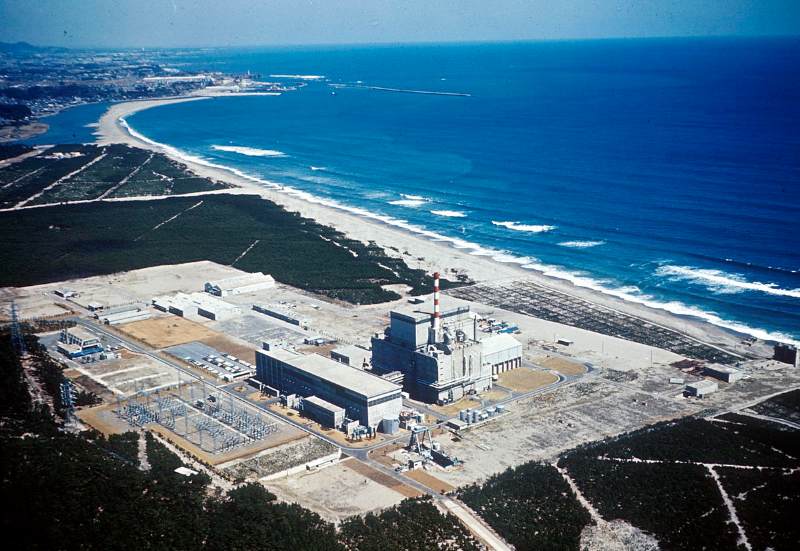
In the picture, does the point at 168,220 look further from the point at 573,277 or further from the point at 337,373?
the point at 337,373

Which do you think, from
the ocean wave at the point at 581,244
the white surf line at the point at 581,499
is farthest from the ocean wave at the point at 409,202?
the white surf line at the point at 581,499

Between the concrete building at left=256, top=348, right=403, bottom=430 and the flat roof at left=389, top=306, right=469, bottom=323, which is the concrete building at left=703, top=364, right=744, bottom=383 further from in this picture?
the concrete building at left=256, top=348, right=403, bottom=430

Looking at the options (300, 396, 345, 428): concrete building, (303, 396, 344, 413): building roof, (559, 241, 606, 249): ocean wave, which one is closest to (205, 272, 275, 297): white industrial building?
(303, 396, 344, 413): building roof

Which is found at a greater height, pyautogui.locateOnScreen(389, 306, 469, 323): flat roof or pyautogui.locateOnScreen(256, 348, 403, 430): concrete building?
pyautogui.locateOnScreen(389, 306, 469, 323): flat roof

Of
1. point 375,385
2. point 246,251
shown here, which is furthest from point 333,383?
point 246,251

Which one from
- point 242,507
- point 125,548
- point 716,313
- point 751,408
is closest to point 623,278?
point 716,313

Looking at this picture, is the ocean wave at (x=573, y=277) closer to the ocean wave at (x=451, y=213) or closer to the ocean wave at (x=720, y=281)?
the ocean wave at (x=720, y=281)

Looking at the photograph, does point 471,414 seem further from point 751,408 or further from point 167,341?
point 167,341
